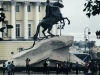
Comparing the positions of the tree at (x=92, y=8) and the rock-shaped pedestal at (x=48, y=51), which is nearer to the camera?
the tree at (x=92, y=8)

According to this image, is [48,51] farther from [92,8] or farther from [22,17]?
[22,17]

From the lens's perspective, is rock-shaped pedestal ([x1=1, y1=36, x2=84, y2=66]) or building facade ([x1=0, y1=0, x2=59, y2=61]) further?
building facade ([x1=0, y1=0, x2=59, y2=61])

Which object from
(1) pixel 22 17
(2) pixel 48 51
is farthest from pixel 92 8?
(1) pixel 22 17

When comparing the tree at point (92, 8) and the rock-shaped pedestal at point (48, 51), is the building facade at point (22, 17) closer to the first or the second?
the rock-shaped pedestal at point (48, 51)

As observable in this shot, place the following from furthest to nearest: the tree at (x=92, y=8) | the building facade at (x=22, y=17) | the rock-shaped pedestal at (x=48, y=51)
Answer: the building facade at (x=22, y=17), the rock-shaped pedestal at (x=48, y=51), the tree at (x=92, y=8)

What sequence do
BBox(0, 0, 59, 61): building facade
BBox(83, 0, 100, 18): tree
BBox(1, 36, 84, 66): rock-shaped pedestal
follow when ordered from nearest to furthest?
BBox(83, 0, 100, 18): tree < BBox(1, 36, 84, 66): rock-shaped pedestal < BBox(0, 0, 59, 61): building facade

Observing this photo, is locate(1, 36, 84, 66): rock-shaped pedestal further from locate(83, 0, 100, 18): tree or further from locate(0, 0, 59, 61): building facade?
locate(0, 0, 59, 61): building facade

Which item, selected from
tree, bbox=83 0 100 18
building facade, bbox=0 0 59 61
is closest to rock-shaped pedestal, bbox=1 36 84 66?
tree, bbox=83 0 100 18

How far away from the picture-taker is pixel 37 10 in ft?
394

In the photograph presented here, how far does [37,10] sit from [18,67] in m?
60.3

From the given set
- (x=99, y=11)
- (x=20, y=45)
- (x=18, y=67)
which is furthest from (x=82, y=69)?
(x=20, y=45)

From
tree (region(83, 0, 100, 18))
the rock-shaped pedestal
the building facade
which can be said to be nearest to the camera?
tree (region(83, 0, 100, 18))

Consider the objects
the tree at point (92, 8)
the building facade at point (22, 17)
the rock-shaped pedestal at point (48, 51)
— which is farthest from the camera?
the building facade at point (22, 17)

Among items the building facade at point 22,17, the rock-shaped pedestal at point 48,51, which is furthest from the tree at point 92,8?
the building facade at point 22,17
